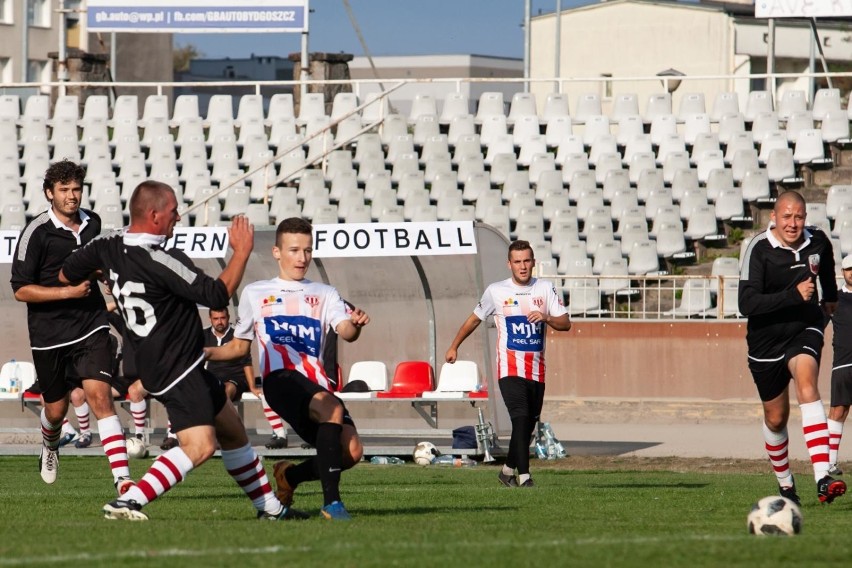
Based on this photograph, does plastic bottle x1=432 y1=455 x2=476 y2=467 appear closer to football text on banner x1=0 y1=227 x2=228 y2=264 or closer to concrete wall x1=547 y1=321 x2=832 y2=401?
football text on banner x1=0 y1=227 x2=228 y2=264

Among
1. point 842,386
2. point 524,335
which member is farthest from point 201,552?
point 842,386

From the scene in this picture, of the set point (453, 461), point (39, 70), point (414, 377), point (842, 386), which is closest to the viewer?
point (842, 386)

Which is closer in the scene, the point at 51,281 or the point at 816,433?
the point at 816,433

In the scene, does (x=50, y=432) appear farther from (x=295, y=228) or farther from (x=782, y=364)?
(x=782, y=364)

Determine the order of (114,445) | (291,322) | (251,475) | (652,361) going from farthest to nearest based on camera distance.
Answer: (652,361) < (114,445) < (291,322) < (251,475)

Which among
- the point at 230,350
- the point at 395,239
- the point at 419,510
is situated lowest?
the point at 419,510

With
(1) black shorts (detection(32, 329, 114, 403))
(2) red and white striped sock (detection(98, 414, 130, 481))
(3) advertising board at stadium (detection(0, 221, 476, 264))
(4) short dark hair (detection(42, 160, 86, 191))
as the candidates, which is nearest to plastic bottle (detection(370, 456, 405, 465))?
(3) advertising board at stadium (detection(0, 221, 476, 264))

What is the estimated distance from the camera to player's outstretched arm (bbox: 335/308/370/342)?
799 cm

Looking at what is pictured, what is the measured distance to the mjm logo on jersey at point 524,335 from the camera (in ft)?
39.0

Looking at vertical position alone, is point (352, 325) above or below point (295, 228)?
below

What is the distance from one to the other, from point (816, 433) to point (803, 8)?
19379mm

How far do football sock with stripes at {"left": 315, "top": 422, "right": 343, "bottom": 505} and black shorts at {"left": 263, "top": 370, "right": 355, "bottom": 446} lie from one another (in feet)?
0.35

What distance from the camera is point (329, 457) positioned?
8.01 meters

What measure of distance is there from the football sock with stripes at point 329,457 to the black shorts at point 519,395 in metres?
3.90
